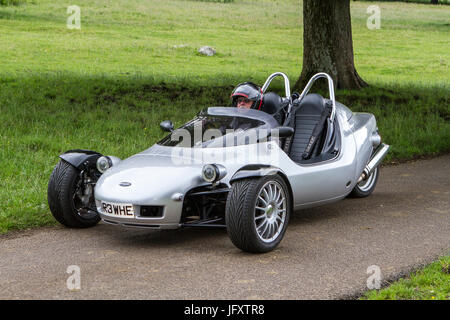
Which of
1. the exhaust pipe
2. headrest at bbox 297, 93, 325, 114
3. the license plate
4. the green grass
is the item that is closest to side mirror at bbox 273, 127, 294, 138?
headrest at bbox 297, 93, 325, 114

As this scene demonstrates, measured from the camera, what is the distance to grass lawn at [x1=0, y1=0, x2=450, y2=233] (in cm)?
1209

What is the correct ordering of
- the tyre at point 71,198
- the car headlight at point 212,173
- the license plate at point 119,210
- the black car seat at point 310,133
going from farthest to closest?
the black car seat at point 310,133 → the tyre at point 71,198 → the car headlight at point 212,173 → the license plate at point 119,210

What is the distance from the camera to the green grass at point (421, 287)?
5.56m

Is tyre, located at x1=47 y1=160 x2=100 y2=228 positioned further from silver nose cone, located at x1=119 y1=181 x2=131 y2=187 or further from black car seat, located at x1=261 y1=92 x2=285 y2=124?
black car seat, located at x1=261 y1=92 x2=285 y2=124

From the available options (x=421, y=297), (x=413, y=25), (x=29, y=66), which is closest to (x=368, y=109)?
(x=421, y=297)

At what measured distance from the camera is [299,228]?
A: 7.95 meters

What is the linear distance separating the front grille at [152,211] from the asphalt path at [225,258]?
363mm

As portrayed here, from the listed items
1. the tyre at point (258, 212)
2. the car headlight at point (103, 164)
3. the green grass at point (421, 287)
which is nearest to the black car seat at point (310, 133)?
the tyre at point (258, 212)

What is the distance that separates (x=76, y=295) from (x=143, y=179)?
157cm

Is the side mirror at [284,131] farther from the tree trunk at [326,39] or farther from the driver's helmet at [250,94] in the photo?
the tree trunk at [326,39]

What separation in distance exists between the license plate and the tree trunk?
35.7ft

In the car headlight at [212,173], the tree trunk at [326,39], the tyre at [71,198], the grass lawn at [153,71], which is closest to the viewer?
the car headlight at [212,173]
